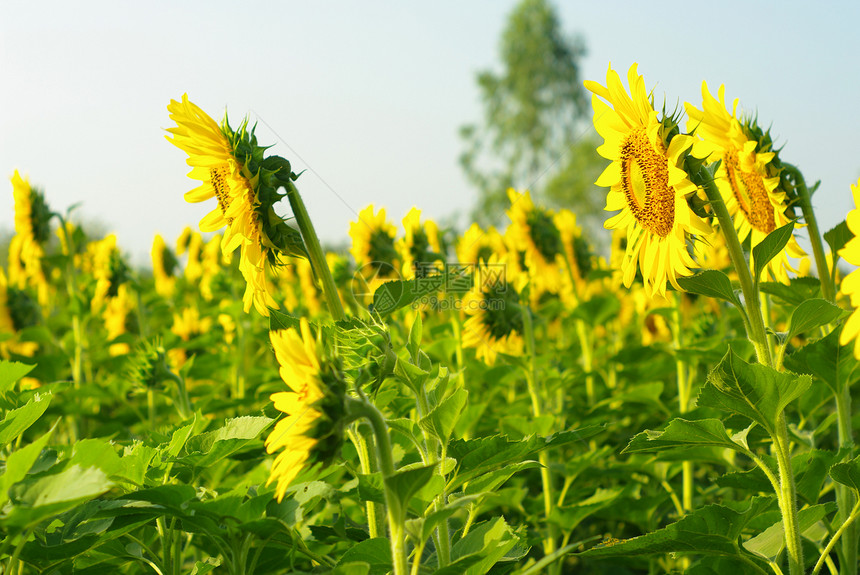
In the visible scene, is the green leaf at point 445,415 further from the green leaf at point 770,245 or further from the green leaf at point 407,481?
the green leaf at point 770,245

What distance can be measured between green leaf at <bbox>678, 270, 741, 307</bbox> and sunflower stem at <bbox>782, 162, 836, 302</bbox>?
0.37 meters

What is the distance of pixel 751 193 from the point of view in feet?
4.94

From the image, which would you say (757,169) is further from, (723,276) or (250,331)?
(250,331)

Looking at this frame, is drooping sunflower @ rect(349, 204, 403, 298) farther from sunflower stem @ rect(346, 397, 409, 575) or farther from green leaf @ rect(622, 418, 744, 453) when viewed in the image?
sunflower stem @ rect(346, 397, 409, 575)

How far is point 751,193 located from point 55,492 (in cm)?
136

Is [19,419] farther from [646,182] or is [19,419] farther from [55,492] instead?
[646,182]

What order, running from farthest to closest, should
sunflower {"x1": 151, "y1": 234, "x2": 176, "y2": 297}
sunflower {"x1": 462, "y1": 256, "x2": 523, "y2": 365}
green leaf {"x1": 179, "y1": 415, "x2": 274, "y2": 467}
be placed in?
sunflower {"x1": 151, "y1": 234, "x2": 176, "y2": 297} < sunflower {"x1": 462, "y1": 256, "x2": 523, "y2": 365} < green leaf {"x1": 179, "y1": 415, "x2": 274, "y2": 467}

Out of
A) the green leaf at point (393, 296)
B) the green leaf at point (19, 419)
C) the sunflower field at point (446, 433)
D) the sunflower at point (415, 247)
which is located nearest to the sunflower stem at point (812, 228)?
the sunflower field at point (446, 433)

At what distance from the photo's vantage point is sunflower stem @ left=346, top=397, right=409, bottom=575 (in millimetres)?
862

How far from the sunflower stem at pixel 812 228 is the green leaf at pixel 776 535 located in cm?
46

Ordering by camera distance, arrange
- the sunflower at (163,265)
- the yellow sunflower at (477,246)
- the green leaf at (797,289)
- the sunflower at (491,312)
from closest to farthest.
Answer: the green leaf at (797,289) → the sunflower at (491,312) → the yellow sunflower at (477,246) → the sunflower at (163,265)

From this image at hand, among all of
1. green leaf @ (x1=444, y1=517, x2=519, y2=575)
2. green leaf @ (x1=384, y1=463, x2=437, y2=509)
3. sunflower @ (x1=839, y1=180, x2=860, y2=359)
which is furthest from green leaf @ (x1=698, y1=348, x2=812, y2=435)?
green leaf @ (x1=384, y1=463, x2=437, y2=509)

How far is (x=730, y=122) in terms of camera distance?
145 centimetres

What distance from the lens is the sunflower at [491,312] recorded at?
2.45 metres
